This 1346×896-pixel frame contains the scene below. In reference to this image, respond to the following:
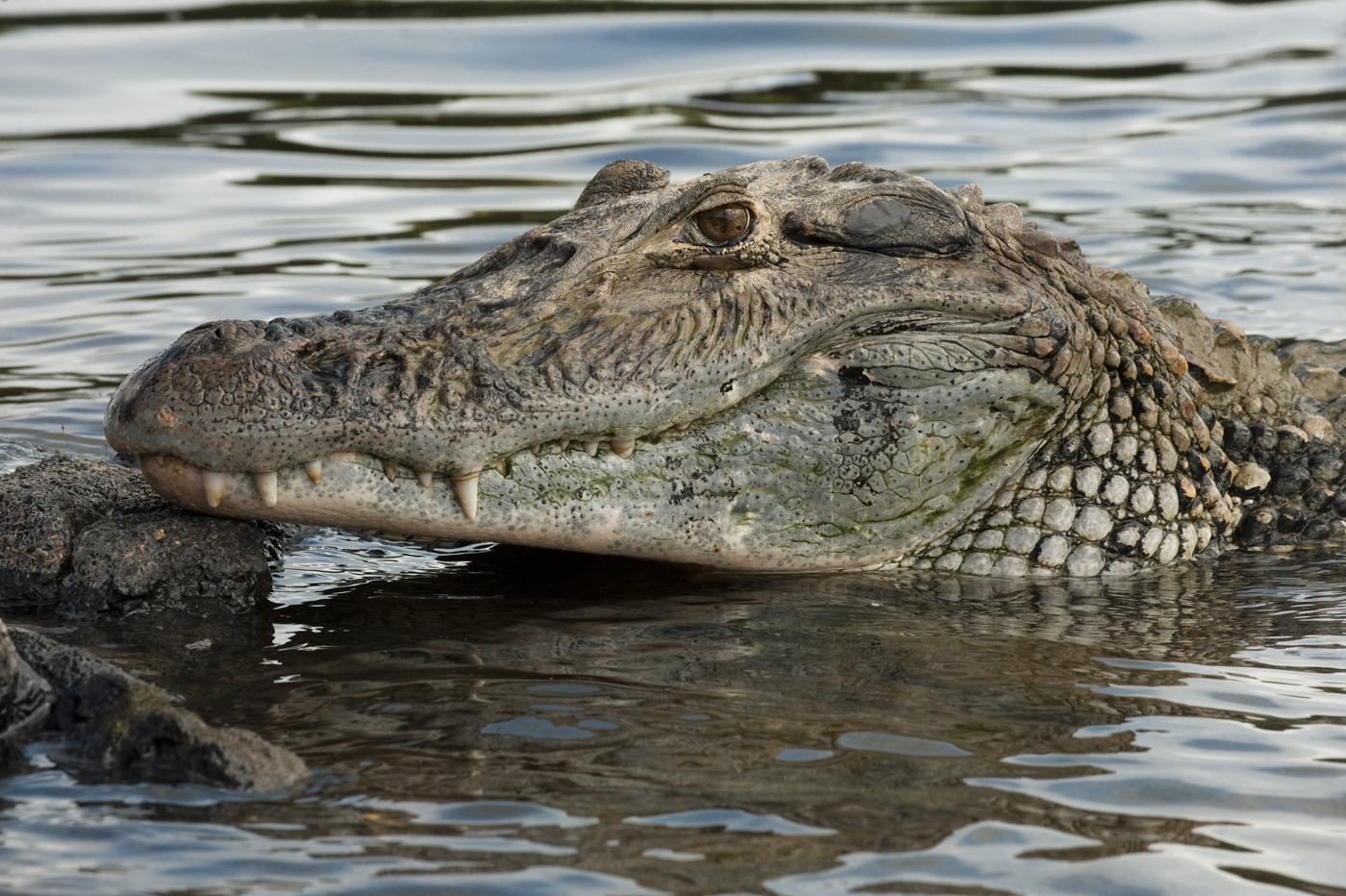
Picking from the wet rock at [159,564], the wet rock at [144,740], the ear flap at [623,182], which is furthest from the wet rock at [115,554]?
the ear flap at [623,182]

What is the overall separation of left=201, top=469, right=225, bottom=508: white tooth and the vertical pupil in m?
1.40

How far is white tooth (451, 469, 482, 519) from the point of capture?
371cm

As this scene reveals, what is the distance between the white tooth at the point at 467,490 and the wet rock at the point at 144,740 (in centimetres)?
91

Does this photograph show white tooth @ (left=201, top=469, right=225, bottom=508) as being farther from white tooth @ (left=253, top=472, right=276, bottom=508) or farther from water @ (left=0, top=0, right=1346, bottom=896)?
water @ (left=0, top=0, right=1346, bottom=896)

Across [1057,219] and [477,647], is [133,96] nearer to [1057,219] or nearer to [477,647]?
[1057,219]

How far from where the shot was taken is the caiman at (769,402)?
3627mm

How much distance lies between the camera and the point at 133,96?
12.8m

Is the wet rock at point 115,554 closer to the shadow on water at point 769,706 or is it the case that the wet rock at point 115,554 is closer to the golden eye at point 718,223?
the shadow on water at point 769,706

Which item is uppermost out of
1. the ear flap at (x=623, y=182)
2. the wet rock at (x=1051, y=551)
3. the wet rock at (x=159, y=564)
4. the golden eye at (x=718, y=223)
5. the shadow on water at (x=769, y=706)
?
the ear flap at (x=623, y=182)

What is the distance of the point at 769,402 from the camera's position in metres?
4.14

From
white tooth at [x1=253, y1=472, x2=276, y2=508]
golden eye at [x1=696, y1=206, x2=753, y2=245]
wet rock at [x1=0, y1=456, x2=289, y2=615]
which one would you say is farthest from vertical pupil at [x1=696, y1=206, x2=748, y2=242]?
wet rock at [x1=0, y1=456, x2=289, y2=615]

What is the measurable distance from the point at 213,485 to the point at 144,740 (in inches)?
34.0

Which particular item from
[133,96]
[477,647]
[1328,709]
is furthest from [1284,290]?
[133,96]

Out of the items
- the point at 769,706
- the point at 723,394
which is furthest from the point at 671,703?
the point at 723,394
